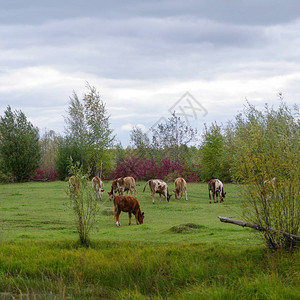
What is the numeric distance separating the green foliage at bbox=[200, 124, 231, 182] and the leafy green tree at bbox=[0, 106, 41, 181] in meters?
19.8

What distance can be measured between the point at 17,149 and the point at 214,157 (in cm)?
2247

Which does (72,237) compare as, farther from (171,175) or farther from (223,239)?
(171,175)

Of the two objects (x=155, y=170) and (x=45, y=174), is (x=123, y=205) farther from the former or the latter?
(x=45, y=174)

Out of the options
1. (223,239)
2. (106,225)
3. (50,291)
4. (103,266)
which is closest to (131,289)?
(103,266)

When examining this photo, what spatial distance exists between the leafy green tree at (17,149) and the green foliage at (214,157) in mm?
19818

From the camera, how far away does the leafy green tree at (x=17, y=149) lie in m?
45.8

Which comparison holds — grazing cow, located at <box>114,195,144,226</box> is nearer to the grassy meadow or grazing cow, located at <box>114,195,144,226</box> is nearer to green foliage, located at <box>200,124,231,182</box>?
the grassy meadow

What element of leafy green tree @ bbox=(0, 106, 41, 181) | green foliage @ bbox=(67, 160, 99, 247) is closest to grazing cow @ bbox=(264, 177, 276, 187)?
green foliage @ bbox=(67, 160, 99, 247)

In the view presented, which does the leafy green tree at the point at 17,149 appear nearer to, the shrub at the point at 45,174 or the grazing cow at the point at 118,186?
the shrub at the point at 45,174

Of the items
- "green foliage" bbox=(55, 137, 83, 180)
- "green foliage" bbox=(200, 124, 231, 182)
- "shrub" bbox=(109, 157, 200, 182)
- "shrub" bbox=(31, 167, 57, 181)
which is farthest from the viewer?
"shrub" bbox=(31, 167, 57, 181)

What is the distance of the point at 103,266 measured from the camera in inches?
391

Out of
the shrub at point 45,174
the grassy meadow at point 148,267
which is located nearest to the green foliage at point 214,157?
the shrub at point 45,174

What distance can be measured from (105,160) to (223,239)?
31.8m

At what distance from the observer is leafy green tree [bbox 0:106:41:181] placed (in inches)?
1801
